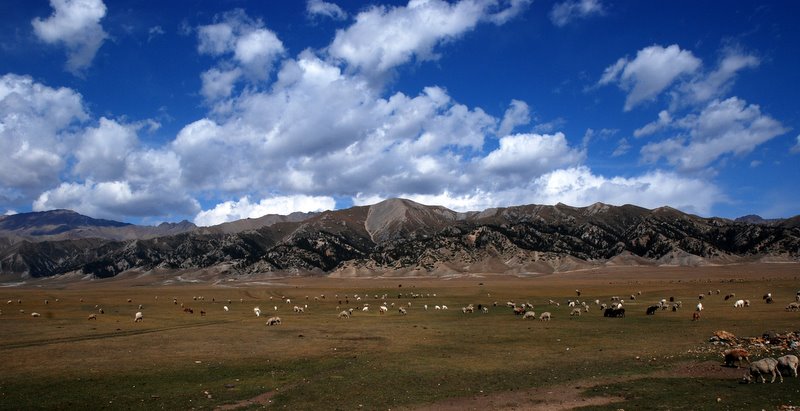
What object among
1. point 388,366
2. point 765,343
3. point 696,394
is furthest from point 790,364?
point 388,366

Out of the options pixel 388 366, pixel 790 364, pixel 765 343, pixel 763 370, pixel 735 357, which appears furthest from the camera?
pixel 765 343

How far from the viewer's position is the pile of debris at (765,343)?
26938 millimetres

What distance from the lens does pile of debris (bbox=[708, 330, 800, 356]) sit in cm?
2694

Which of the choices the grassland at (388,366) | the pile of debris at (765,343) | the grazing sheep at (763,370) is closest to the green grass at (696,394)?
the grassland at (388,366)

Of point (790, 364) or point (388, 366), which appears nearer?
point (790, 364)

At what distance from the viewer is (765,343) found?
29.0 m

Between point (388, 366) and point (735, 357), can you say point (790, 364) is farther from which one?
point (388, 366)

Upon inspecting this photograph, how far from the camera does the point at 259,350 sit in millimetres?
33500

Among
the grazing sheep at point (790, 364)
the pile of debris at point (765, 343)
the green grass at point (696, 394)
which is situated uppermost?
the grazing sheep at point (790, 364)

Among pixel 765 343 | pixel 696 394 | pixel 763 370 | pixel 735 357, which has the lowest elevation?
pixel 696 394

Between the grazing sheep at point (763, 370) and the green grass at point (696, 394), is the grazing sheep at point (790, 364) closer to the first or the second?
the grazing sheep at point (763, 370)

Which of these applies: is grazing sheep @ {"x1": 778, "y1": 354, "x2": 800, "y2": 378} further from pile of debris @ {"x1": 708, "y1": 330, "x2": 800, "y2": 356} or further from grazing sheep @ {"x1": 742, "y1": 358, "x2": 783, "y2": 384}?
pile of debris @ {"x1": 708, "y1": 330, "x2": 800, "y2": 356}

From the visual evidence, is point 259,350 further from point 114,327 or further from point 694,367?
point 694,367

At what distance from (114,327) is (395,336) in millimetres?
27885
